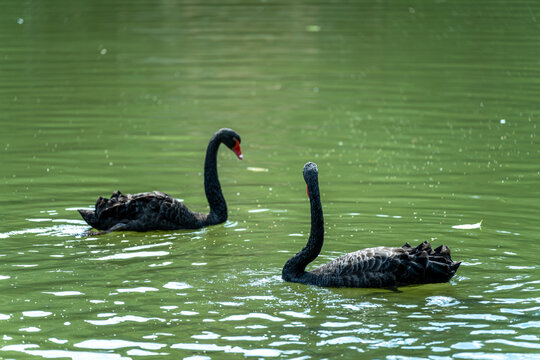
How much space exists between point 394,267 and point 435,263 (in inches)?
13.2

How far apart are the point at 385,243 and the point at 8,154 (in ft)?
22.8

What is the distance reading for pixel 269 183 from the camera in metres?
13.0

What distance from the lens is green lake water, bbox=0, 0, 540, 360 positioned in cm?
752

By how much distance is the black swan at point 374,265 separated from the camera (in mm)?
8250

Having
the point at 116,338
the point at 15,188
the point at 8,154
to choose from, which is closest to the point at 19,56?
the point at 8,154

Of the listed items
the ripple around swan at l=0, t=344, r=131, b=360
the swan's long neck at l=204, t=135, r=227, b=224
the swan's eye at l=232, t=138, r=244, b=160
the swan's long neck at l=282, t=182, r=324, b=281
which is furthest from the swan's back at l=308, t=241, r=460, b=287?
the swan's eye at l=232, t=138, r=244, b=160

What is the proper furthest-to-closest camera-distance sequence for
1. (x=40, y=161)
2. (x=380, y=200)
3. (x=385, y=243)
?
(x=40, y=161) < (x=380, y=200) < (x=385, y=243)

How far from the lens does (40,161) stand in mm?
14203

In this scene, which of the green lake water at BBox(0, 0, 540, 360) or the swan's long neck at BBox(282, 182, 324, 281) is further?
the swan's long neck at BBox(282, 182, 324, 281)

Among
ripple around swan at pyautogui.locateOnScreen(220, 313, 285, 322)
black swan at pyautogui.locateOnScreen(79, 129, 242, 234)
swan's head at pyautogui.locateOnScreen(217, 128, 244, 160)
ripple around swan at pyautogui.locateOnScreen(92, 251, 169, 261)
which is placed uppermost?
swan's head at pyautogui.locateOnScreen(217, 128, 244, 160)

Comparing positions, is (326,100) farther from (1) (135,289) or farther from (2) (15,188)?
(1) (135,289)

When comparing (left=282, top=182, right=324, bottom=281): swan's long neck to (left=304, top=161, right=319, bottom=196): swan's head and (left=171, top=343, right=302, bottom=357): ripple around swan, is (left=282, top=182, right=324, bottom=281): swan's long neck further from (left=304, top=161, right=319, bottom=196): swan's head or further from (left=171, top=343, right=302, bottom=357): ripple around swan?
(left=171, top=343, right=302, bottom=357): ripple around swan

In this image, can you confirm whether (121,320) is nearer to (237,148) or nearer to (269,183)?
(237,148)

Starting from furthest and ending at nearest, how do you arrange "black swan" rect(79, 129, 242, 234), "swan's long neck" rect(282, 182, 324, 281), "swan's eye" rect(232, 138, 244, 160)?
1. "swan's eye" rect(232, 138, 244, 160)
2. "black swan" rect(79, 129, 242, 234)
3. "swan's long neck" rect(282, 182, 324, 281)
